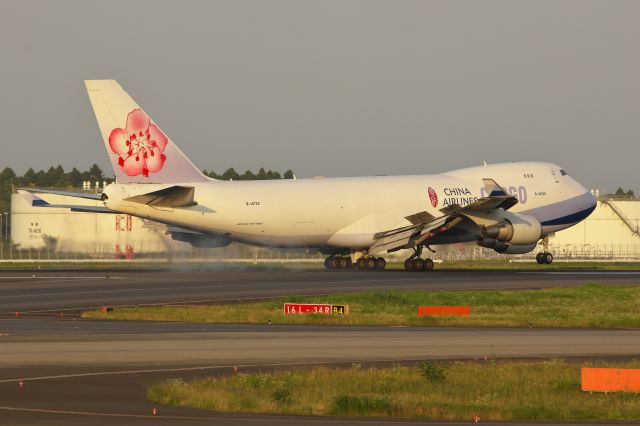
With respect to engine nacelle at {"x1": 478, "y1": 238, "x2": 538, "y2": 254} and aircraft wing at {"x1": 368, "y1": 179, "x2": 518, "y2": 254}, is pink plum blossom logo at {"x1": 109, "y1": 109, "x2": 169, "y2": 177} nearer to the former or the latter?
aircraft wing at {"x1": 368, "y1": 179, "x2": 518, "y2": 254}

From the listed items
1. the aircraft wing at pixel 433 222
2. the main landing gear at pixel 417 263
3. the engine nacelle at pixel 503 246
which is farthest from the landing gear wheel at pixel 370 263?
the engine nacelle at pixel 503 246

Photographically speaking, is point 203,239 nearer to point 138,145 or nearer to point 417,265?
point 138,145

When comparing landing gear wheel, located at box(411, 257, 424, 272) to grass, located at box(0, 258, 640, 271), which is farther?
grass, located at box(0, 258, 640, 271)

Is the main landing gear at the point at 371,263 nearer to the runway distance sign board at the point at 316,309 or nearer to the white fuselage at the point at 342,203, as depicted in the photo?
the white fuselage at the point at 342,203

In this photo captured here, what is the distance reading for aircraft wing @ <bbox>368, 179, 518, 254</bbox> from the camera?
66.0m

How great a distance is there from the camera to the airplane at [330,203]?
6406 cm

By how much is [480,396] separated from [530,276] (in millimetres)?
41574

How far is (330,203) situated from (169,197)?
33.3ft

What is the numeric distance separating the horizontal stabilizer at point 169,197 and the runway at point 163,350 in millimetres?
13174

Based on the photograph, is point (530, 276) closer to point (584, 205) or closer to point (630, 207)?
point (584, 205)

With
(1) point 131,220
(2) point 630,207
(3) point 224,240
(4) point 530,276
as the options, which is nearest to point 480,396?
(4) point 530,276

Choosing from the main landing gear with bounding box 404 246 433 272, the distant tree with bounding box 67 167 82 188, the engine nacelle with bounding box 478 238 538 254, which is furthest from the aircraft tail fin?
the distant tree with bounding box 67 167 82 188

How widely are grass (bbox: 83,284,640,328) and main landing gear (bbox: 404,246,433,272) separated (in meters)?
17.2

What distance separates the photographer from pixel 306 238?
226 ft
